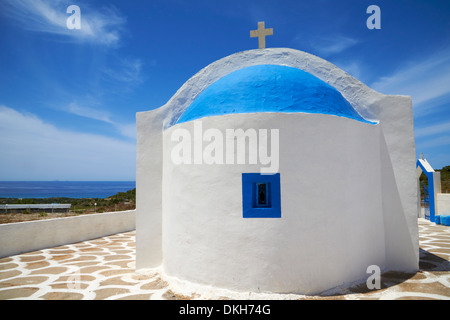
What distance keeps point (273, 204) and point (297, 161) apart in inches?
38.3

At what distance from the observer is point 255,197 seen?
5703mm

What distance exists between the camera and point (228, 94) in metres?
6.36

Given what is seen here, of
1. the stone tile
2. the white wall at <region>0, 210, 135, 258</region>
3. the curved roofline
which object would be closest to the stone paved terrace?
the stone tile

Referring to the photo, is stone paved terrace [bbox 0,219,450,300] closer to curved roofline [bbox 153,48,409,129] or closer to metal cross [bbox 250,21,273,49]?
curved roofline [bbox 153,48,409,129]

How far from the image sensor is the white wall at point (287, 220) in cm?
542

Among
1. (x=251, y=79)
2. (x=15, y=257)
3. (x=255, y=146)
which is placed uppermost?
(x=251, y=79)

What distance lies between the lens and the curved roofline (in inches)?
293

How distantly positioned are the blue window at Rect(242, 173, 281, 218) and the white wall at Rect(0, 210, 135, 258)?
893 cm

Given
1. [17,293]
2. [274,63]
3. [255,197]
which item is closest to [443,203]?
[274,63]

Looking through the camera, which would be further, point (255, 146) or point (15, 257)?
point (15, 257)

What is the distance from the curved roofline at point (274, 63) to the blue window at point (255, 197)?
3050mm
